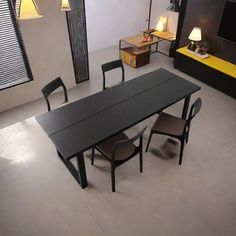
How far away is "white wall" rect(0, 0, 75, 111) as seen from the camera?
3666mm

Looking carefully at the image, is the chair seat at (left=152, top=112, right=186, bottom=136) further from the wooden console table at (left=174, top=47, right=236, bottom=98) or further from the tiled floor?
the wooden console table at (left=174, top=47, right=236, bottom=98)

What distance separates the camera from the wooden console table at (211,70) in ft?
13.9

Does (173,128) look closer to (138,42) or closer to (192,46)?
(192,46)

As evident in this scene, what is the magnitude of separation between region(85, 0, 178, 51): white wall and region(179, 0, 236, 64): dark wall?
0.98 meters

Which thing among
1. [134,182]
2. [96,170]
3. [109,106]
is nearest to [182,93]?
[109,106]

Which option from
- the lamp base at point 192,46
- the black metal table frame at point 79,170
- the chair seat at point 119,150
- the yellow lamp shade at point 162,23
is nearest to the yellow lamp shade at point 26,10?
the black metal table frame at point 79,170

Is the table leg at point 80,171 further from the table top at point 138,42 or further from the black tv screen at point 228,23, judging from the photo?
the black tv screen at point 228,23

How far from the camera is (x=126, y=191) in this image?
9.16 ft

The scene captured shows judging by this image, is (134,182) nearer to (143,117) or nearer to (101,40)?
(143,117)

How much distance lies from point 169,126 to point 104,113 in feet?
3.07

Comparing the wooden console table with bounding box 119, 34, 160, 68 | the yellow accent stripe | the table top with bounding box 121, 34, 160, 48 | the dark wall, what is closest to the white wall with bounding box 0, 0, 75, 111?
the wooden console table with bounding box 119, 34, 160, 68

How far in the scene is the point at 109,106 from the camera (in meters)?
2.88

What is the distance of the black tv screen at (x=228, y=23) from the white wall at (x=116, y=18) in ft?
5.51

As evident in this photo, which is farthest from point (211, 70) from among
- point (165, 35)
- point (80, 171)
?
point (80, 171)
